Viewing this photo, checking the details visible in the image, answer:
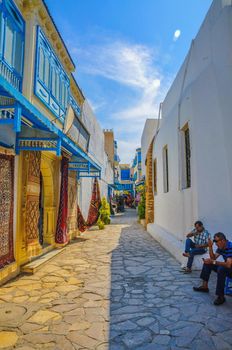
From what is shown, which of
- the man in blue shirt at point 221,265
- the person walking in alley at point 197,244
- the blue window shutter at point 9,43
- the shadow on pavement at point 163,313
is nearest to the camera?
the shadow on pavement at point 163,313

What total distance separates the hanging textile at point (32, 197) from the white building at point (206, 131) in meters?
3.82

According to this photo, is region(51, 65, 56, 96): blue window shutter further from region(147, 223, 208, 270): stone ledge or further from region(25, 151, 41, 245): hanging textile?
region(147, 223, 208, 270): stone ledge

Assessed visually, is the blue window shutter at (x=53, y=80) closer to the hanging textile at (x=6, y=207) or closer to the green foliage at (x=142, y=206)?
the hanging textile at (x=6, y=207)

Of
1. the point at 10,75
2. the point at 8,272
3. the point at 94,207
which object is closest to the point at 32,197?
the point at 8,272

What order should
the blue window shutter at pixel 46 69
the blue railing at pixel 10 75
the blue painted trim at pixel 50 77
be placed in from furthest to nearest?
the blue window shutter at pixel 46 69, the blue painted trim at pixel 50 77, the blue railing at pixel 10 75

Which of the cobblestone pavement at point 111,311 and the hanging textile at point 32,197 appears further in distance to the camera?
the hanging textile at point 32,197

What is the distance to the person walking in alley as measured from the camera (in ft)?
19.0

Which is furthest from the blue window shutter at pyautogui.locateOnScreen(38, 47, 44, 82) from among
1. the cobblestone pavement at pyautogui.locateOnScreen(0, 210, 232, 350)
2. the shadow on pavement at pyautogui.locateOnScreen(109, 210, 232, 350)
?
the shadow on pavement at pyautogui.locateOnScreen(109, 210, 232, 350)

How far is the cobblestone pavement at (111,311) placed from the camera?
125 inches

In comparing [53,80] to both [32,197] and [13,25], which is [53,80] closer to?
[13,25]

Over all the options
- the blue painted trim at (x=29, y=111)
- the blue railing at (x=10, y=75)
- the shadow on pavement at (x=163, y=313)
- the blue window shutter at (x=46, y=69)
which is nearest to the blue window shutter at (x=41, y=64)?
the blue window shutter at (x=46, y=69)

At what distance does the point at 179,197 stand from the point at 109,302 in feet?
14.0

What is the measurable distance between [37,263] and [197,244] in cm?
378

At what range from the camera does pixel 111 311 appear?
4.06 meters
